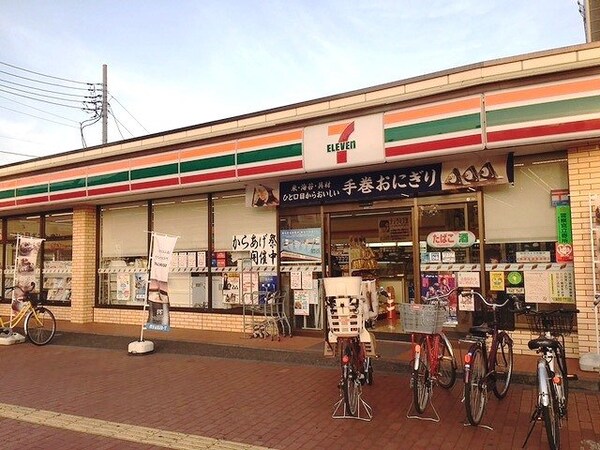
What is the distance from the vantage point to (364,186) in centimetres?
894

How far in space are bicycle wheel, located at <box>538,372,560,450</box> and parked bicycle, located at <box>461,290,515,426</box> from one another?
0.76 m

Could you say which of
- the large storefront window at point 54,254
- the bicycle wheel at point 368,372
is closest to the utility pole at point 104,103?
the large storefront window at point 54,254

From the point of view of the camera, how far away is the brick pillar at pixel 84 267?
12523 millimetres

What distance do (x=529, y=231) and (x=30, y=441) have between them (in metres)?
7.03

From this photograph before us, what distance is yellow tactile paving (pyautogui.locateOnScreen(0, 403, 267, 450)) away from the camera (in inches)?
185

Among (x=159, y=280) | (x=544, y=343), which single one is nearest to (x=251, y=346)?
(x=159, y=280)

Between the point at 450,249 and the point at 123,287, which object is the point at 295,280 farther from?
the point at 123,287

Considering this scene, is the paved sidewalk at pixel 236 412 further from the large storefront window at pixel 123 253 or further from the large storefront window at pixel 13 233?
the large storefront window at pixel 13 233

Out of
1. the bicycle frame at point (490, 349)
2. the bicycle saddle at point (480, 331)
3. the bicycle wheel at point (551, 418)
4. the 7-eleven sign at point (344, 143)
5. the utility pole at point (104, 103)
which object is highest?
the utility pole at point (104, 103)

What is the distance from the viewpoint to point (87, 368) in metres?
8.26

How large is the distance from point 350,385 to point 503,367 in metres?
1.89

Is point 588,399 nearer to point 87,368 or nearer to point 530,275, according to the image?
point 530,275

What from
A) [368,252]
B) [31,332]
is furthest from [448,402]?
[31,332]

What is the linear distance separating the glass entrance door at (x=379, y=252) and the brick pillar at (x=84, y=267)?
6351mm
